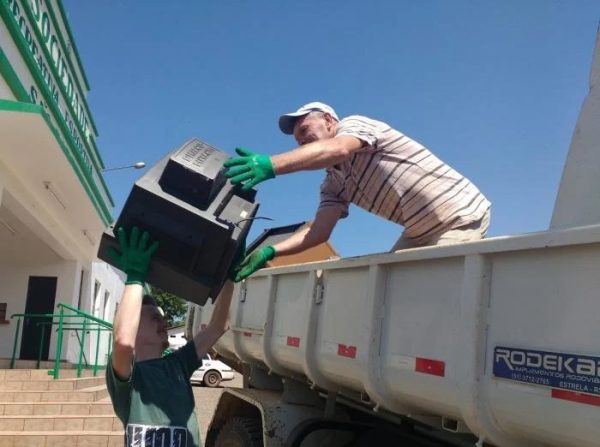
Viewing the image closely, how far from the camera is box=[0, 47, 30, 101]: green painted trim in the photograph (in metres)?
7.53

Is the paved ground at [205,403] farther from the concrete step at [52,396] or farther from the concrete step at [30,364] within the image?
the concrete step at [30,364]

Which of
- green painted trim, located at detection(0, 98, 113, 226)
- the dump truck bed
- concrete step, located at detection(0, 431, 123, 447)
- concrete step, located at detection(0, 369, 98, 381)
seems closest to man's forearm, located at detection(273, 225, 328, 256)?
the dump truck bed

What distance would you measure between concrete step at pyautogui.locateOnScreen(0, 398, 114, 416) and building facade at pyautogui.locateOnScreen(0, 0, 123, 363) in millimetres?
2746

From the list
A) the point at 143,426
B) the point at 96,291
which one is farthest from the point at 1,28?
the point at 96,291

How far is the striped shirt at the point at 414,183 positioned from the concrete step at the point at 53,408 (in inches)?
250

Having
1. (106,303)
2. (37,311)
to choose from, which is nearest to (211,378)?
(106,303)

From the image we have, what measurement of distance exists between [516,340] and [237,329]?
9.80ft

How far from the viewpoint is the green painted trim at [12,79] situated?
7.53 metres

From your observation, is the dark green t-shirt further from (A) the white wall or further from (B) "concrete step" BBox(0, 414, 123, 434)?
(A) the white wall

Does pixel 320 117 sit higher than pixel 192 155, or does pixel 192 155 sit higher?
pixel 320 117

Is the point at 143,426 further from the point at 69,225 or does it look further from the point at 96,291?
the point at 96,291

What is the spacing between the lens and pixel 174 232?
8.89ft

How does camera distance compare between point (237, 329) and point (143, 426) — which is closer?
point (143, 426)

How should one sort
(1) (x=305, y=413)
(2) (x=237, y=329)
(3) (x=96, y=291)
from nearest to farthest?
(1) (x=305, y=413)
(2) (x=237, y=329)
(3) (x=96, y=291)
